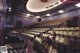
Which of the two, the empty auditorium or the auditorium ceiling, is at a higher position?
the auditorium ceiling

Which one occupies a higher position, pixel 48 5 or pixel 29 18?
pixel 48 5

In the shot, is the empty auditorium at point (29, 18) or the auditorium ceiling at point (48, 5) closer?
the auditorium ceiling at point (48, 5)

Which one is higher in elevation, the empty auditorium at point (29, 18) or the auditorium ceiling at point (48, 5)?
the auditorium ceiling at point (48, 5)

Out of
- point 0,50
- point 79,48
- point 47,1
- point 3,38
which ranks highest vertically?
point 47,1

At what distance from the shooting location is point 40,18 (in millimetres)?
11883

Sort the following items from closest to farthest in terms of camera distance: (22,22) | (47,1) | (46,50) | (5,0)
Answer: (46,50) < (5,0) < (47,1) < (22,22)

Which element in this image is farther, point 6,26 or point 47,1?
point 6,26

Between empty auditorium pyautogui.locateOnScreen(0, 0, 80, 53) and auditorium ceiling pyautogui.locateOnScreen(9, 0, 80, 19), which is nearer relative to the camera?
auditorium ceiling pyautogui.locateOnScreen(9, 0, 80, 19)

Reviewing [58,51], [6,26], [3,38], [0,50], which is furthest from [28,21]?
[58,51]

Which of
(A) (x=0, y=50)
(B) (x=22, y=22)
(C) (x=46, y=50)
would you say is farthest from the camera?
(B) (x=22, y=22)

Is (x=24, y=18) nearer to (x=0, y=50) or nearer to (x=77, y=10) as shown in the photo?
(x=77, y=10)

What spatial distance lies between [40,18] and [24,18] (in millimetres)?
1315

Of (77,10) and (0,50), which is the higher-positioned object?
(77,10)

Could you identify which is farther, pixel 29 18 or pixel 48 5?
pixel 29 18
